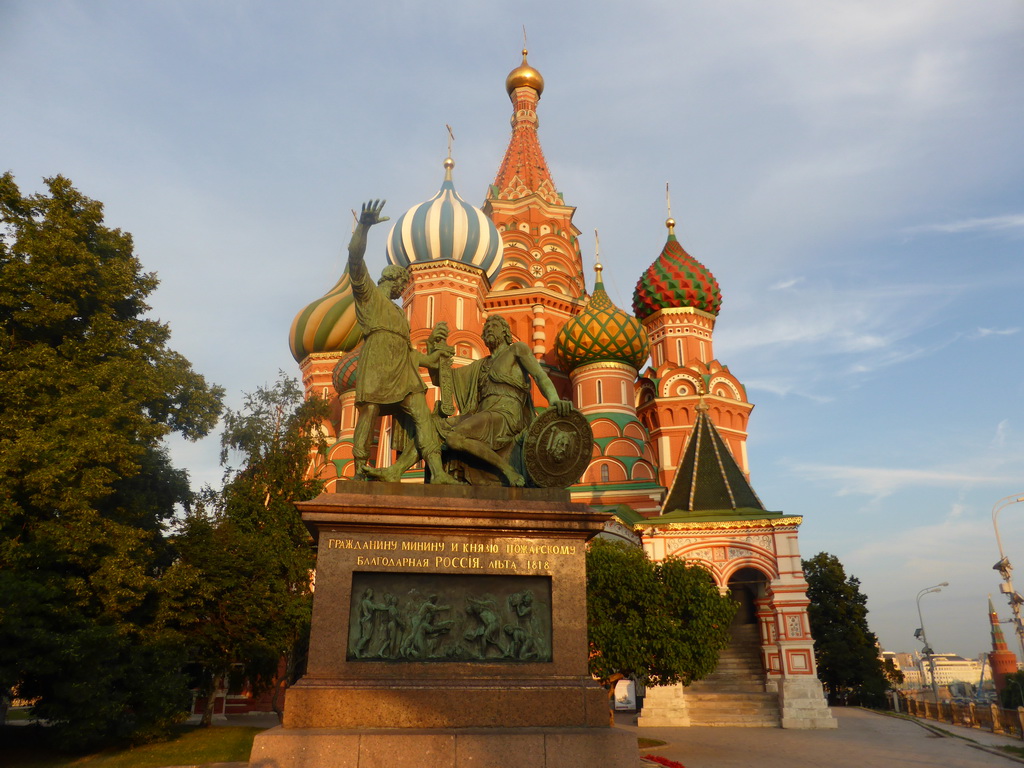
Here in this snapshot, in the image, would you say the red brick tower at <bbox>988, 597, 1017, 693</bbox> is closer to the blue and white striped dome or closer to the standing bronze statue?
the blue and white striped dome

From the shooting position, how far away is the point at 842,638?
3484 cm

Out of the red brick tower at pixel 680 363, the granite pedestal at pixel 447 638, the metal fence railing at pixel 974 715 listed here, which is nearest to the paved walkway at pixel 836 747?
the metal fence railing at pixel 974 715

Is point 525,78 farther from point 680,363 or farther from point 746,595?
point 746,595

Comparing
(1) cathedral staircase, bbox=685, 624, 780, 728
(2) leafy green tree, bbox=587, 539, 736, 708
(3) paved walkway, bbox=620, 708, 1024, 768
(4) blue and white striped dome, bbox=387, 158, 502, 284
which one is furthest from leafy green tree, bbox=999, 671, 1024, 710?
(4) blue and white striped dome, bbox=387, 158, 502, 284

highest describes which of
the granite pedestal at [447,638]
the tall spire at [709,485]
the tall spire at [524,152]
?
the tall spire at [524,152]

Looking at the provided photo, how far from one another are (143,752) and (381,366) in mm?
10998

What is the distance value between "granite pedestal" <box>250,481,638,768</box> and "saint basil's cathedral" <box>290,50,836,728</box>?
15476 mm

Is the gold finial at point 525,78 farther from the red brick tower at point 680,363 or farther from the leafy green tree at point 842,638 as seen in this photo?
the leafy green tree at point 842,638

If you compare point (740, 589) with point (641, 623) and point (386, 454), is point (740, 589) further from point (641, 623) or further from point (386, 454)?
point (386, 454)

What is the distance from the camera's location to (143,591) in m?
14.5

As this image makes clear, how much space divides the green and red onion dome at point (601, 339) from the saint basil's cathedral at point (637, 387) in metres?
0.06

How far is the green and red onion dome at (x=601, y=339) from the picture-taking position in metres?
Answer: 32.0

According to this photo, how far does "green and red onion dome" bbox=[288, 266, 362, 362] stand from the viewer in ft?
121

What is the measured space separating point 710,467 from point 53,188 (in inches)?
768
